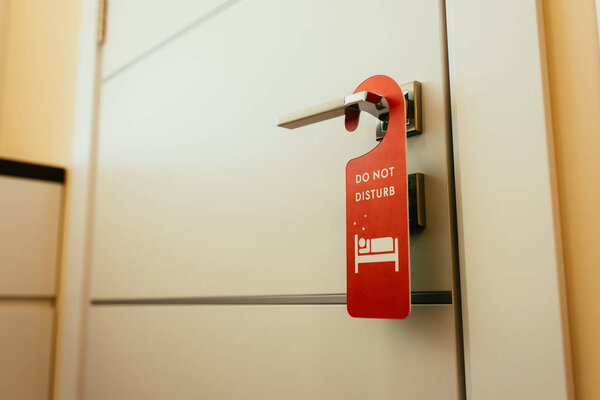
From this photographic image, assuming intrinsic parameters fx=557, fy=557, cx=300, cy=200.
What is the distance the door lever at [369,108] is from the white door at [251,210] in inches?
0.5

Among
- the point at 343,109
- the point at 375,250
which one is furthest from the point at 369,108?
the point at 375,250

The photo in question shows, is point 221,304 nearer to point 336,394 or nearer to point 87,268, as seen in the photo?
point 336,394

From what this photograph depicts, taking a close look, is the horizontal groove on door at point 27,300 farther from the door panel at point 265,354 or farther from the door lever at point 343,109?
the door lever at point 343,109

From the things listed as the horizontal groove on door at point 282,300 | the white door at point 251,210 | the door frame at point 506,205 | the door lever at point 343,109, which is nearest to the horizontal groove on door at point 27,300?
the white door at point 251,210

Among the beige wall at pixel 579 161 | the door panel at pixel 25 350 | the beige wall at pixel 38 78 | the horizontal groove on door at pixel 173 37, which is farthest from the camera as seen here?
the beige wall at pixel 38 78

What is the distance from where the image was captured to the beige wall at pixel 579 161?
1.42ft

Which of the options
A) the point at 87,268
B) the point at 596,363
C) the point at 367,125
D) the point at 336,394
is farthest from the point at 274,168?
the point at 87,268

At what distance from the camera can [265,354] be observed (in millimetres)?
680

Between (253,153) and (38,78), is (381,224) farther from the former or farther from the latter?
(38,78)

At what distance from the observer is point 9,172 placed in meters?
1.05

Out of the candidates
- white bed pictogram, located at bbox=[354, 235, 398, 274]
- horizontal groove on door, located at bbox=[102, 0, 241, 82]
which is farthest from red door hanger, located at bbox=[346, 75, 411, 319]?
horizontal groove on door, located at bbox=[102, 0, 241, 82]

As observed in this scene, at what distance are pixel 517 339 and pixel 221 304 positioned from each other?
41 centimetres

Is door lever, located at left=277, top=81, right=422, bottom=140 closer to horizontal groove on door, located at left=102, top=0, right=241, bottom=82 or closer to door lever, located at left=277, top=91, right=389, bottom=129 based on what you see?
door lever, located at left=277, top=91, right=389, bottom=129

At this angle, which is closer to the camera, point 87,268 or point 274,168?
point 274,168
